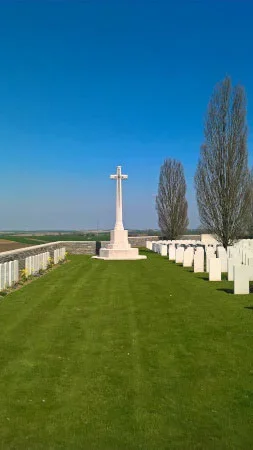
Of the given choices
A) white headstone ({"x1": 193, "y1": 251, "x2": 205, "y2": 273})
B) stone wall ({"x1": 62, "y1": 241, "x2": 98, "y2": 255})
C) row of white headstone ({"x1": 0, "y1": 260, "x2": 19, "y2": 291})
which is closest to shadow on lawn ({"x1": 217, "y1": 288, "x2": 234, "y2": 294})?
white headstone ({"x1": 193, "y1": 251, "x2": 205, "y2": 273})

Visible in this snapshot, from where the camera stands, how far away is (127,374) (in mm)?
5305

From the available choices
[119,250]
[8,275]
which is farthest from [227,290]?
[119,250]

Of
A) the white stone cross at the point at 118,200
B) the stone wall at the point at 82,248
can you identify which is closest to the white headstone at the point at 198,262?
the white stone cross at the point at 118,200

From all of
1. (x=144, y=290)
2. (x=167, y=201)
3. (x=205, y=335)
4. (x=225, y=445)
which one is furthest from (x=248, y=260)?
(x=167, y=201)

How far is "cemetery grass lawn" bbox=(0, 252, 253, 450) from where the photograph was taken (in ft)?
12.6

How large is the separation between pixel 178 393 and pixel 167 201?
3297 cm

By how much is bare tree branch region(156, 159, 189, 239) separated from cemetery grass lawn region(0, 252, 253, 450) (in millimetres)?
26825

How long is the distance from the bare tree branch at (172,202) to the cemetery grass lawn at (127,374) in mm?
26825

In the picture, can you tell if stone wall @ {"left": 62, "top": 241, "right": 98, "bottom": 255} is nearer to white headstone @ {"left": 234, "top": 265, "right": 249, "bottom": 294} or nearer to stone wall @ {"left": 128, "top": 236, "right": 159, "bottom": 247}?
stone wall @ {"left": 128, "top": 236, "right": 159, "bottom": 247}

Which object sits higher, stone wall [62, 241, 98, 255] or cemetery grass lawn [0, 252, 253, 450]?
stone wall [62, 241, 98, 255]

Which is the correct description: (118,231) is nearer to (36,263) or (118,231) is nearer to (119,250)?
(119,250)

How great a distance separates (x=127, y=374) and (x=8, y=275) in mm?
8275

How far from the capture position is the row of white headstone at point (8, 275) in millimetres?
12062

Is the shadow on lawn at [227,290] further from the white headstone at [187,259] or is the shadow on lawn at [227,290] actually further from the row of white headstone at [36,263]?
the white headstone at [187,259]
